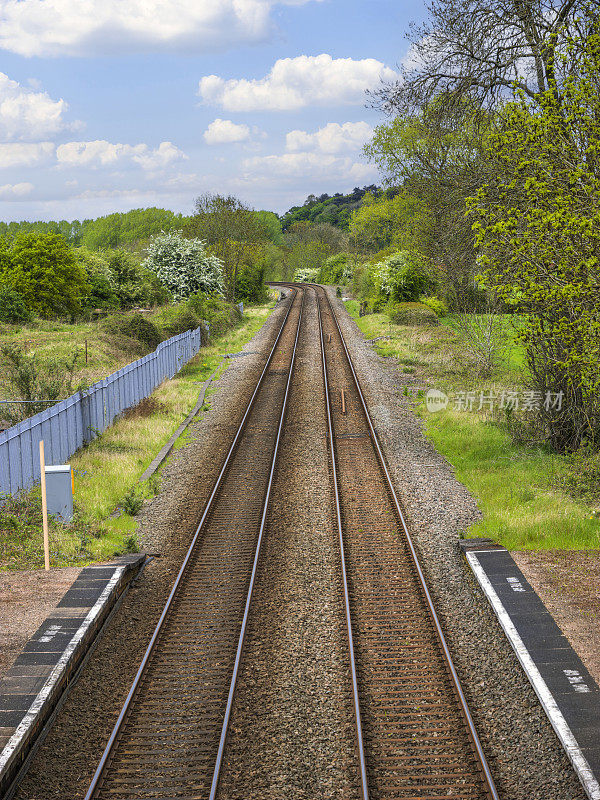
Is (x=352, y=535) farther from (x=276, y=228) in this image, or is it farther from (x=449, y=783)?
(x=276, y=228)

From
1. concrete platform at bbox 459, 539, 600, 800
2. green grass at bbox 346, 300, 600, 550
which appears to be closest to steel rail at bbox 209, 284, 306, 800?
concrete platform at bbox 459, 539, 600, 800

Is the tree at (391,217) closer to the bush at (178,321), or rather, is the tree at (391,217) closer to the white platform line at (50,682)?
the bush at (178,321)

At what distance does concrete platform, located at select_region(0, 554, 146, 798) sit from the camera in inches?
286

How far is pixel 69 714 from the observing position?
815cm

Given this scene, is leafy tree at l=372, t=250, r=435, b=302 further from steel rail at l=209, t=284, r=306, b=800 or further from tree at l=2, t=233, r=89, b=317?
steel rail at l=209, t=284, r=306, b=800

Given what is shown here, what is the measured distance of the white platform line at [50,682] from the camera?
22.9 ft

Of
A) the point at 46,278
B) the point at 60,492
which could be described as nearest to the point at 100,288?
the point at 46,278

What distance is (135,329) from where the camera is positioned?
3462 centimetres

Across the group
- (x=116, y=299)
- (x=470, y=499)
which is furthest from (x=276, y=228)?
(x=470, y=499)

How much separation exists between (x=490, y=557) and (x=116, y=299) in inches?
1576

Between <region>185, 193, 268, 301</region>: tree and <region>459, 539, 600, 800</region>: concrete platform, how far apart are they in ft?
157

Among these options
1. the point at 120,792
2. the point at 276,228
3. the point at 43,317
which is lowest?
the point at 120,792

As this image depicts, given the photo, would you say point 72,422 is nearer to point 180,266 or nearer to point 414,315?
point 180,266

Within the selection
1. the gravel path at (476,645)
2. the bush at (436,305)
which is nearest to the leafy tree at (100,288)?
the bush at (436,305)
